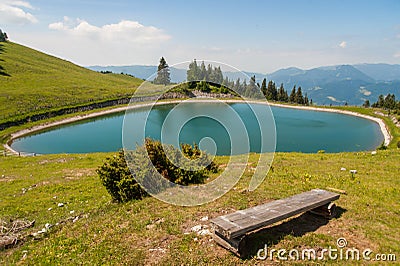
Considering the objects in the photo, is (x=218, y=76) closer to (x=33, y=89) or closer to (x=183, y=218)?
(x=183, y=218)

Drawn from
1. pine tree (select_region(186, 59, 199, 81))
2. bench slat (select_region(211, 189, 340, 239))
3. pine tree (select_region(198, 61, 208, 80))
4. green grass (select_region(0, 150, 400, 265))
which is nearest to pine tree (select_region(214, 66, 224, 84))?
pine tree (select_region(198, 61, 208, 80))

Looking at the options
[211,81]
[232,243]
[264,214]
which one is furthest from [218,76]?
[232,243]

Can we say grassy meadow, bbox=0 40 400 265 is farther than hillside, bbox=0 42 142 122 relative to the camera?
No

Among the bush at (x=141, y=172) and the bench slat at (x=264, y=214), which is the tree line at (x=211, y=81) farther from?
the bench slat at (x=264, y=214)

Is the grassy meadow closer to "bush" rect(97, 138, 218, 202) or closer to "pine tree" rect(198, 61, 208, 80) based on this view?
"bush" rect(97, 138, 218, 202)

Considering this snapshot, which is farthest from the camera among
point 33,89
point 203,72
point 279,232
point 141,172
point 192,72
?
point 33,89

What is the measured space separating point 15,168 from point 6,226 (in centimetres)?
1502

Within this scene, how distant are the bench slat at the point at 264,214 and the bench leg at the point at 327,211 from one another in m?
0.14

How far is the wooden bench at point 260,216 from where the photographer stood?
6.17 meters

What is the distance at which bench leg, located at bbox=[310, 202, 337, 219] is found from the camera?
7871 millimetres

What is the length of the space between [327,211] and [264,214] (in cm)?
239

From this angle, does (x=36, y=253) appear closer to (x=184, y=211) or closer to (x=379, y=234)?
(x=184, y=211)

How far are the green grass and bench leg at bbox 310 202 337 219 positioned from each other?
252mm

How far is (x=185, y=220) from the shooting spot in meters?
8.38
